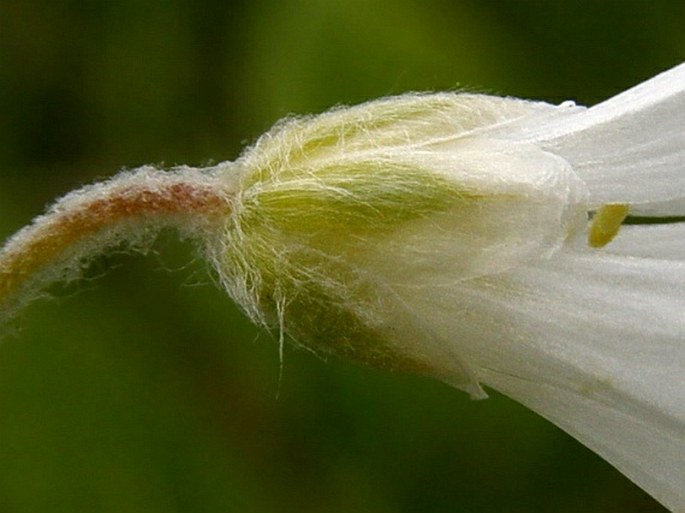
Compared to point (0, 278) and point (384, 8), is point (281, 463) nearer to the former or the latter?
point (384, 8)

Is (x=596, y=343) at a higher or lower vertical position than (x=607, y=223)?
lower

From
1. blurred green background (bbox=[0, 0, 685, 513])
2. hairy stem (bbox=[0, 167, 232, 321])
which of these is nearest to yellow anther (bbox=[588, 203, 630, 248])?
hairy stem (bbox=[0, 167, 232, 321])

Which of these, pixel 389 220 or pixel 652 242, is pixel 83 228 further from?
pixel 652 242

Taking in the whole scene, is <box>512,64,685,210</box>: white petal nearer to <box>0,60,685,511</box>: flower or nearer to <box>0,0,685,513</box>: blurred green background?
<box>0,60,685,511</box>: flower

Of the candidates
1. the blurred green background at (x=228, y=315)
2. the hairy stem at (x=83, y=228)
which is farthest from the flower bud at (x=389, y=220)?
the blurred green background at (x=228, y=315)

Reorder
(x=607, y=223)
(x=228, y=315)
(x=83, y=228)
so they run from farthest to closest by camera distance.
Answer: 1. (x=228, y=315)
2. (x=83, y=228)
3. (x=607, y=223)

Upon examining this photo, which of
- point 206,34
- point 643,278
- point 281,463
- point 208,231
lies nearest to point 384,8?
point 206,34

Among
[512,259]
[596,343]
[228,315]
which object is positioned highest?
[228,315]

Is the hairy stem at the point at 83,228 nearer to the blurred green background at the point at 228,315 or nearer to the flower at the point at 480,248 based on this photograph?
the flower at the point at 480,248

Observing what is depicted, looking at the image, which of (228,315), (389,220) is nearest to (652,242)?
(389,220)
